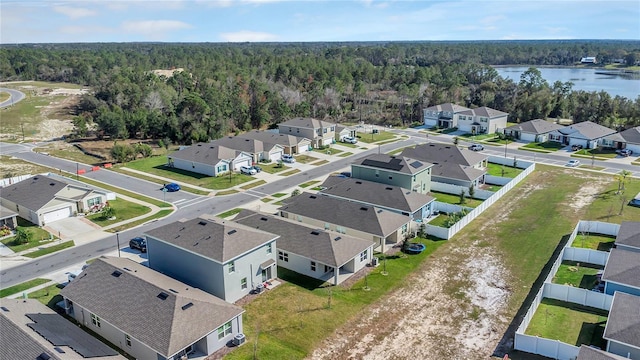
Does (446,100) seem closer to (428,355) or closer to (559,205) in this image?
(559,205)

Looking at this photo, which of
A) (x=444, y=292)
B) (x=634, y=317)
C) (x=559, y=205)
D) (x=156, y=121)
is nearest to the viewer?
(x=634, y=317)

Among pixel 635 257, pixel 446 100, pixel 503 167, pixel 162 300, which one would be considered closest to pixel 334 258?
pixel 162 300

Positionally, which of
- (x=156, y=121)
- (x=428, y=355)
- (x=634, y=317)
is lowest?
(x=428, y=355)

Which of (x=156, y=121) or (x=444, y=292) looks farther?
(x=156, y=121)

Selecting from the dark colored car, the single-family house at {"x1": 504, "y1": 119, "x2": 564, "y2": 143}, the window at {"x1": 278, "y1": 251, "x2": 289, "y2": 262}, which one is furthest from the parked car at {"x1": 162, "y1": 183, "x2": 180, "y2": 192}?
the single-family house at {"x1": 504, "y1": 119, "x2": 564, "y2": 143}

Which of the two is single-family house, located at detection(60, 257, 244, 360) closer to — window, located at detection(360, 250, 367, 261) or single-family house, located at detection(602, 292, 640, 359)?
window, located at detection(360, 250, 367, 261)

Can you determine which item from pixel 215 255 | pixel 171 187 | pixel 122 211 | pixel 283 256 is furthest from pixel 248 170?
pixel 215 255
